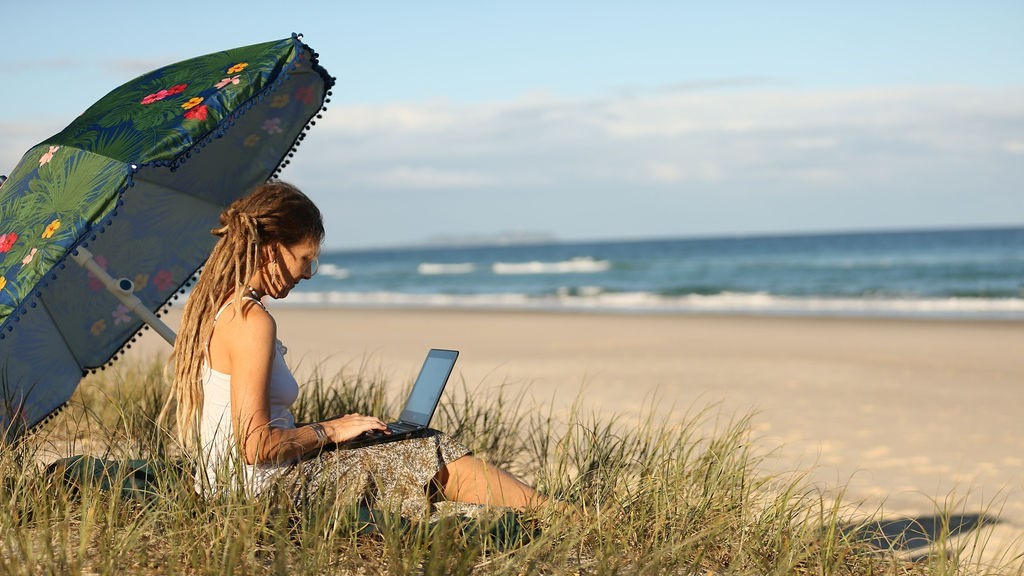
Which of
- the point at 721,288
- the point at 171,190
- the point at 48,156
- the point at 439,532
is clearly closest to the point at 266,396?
the point at 439,532

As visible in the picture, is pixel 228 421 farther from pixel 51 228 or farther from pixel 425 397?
pixel 51 228

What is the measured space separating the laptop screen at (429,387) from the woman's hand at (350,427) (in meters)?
0.27

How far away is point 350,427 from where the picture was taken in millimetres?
3174

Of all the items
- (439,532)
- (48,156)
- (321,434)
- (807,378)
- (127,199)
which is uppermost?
(48,156)

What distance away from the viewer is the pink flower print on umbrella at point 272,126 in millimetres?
4523

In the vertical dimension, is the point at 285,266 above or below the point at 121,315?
above

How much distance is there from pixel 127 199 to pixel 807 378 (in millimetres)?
8062

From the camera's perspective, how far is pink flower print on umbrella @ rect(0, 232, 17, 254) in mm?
3510

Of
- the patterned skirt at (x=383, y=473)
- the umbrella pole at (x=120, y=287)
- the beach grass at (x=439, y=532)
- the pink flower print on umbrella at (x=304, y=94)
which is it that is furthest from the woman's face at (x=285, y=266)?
the pink flower print on umbrella at (x=304, y=94)

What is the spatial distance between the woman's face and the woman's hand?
46 centimetres

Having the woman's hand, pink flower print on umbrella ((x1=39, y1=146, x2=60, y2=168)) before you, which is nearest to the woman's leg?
the woman's hand

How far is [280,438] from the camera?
3.04 metres

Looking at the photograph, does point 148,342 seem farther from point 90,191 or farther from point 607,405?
point 90,191

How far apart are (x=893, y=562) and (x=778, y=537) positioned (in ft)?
1.50
